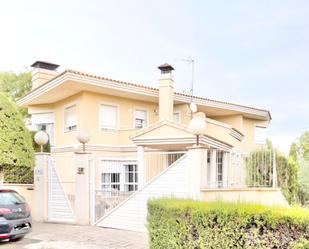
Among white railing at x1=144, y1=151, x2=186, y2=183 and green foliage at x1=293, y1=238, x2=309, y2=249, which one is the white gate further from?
green foliage at x1=293, y1=238, x2=309, y2=249

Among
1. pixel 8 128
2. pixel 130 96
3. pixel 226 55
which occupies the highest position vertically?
pixel 226 55

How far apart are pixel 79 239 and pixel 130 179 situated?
4.00m

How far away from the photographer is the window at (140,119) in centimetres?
2266

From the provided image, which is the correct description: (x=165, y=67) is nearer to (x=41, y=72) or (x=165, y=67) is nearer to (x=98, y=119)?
(x=98, y=119)

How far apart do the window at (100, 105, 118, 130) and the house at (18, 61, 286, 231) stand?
6 centimetres

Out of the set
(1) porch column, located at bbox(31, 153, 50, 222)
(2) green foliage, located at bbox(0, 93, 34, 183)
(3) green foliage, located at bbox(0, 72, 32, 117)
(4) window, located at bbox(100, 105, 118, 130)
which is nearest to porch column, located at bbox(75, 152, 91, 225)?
(1) porch column, located at bbox(31, 153, 50, 222)

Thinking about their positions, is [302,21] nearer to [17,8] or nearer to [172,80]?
[172,80]

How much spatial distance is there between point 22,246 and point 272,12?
1267 centimetres

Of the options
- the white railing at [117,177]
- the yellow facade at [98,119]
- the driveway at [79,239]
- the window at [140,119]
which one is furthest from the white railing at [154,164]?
the window at [140,119]

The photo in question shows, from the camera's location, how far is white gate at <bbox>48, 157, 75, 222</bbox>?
13.9 metres

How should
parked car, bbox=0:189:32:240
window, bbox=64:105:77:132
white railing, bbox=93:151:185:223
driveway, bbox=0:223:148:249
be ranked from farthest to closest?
window, bbox=64:105:77:132, white railing, bbox=93:151:185:223, parked car, bbox=0:189:32:240, driveway, bbox=0:223:148:249

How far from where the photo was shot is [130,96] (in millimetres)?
21688

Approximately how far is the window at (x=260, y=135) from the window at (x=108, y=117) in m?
13.6

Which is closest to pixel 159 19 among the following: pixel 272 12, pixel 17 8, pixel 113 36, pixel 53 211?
→ pixel 113 36
